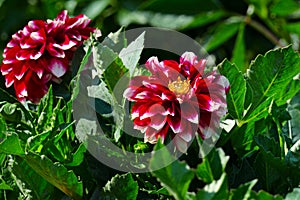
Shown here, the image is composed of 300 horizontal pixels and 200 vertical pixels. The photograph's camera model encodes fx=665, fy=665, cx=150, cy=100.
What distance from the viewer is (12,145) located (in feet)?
2.75

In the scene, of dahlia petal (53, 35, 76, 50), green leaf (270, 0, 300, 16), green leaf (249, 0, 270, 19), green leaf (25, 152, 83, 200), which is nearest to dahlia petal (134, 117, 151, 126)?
green leaf (25, 152, 83, 200)

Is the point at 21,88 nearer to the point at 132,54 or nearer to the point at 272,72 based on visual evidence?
the point at 132,54

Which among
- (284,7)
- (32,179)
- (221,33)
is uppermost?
(32,179)

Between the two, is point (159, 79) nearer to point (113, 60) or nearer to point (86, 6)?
point (113, 60)

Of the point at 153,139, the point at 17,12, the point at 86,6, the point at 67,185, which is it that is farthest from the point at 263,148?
the point at 17,12

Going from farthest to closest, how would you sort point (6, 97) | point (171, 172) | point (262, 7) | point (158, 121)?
point (262, 7) → point (6, 97) → point (158, 121) → point (171, 172)

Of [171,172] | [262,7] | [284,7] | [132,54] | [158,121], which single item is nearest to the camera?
[171,172]

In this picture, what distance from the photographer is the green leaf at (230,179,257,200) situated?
0.69m

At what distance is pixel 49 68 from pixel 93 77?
0.07 meters

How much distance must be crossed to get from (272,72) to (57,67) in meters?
0.31

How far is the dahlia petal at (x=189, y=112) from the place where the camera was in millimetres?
804

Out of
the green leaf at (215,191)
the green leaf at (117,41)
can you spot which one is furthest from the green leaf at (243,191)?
the green leaf at (117,41)

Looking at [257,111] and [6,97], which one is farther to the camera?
[6,97]

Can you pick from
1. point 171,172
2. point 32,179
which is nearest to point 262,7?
point 32,179
